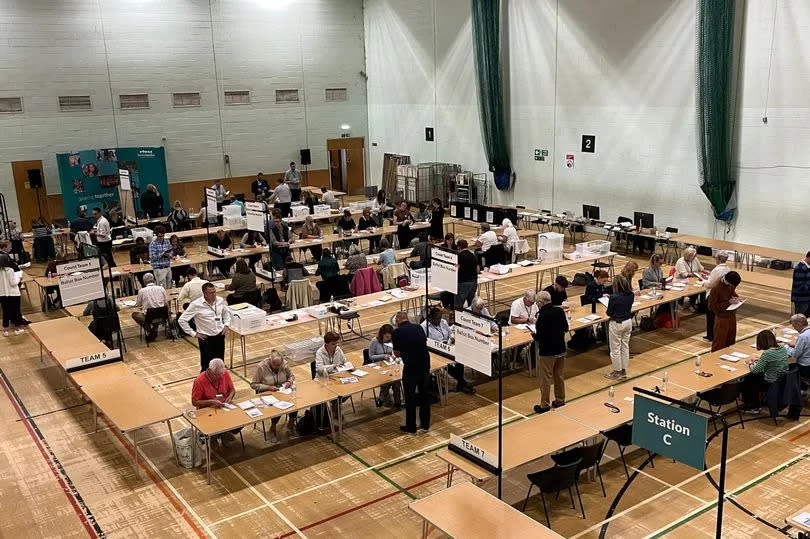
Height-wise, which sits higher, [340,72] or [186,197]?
[340,72]

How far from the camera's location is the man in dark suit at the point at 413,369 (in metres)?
9.66

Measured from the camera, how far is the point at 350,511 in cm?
835

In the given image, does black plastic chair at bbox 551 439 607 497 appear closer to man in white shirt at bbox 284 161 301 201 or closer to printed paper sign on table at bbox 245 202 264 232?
printed paper sign on table at bbox 245 202 264 232

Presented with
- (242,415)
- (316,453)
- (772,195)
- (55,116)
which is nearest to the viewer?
(242,415)

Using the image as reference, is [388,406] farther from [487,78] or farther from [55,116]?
[55,116]

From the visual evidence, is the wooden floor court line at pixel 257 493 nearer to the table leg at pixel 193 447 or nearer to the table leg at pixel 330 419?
the table leg at pixel 193 447

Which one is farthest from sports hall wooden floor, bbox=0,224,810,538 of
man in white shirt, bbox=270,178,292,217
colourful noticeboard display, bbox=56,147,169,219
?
colourful noticeboard display, bbox=56,147,169,219

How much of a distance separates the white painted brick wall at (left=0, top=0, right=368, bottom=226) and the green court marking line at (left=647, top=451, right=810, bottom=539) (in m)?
22.8

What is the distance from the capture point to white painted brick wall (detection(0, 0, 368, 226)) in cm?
2386

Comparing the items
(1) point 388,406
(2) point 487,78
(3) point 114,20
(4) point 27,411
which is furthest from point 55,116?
(1) point 388,406

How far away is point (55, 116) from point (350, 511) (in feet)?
68.2

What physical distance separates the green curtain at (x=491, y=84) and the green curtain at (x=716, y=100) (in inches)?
286

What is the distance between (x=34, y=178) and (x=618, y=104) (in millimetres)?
18152

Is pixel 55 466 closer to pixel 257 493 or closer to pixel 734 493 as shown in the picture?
pixel 257 493
